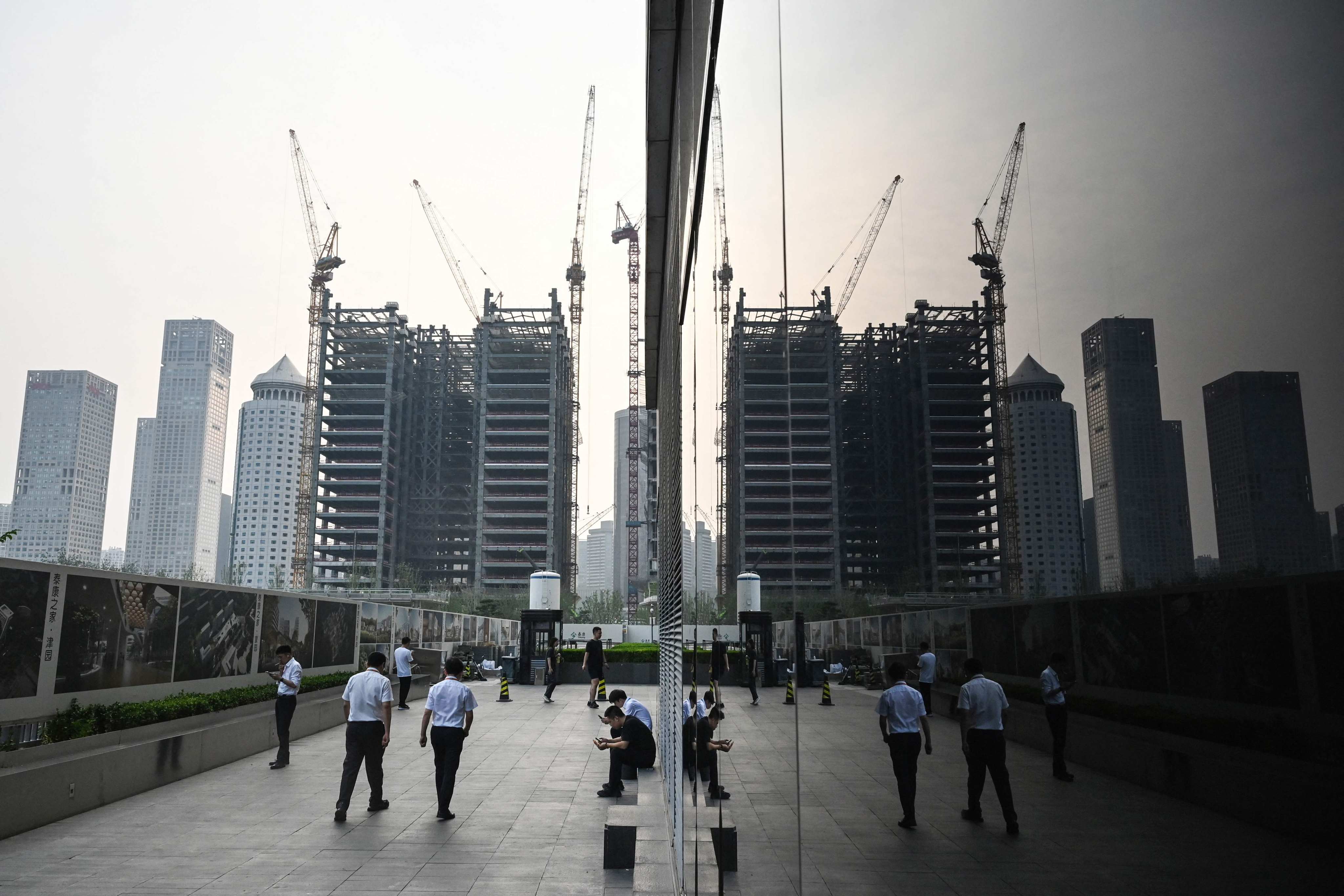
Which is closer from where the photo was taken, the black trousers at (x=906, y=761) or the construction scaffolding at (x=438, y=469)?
the black trousers at (x=906, y=761)

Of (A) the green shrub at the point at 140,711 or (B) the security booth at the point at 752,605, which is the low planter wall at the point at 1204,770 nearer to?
(B) the security booth at the point at 752,605

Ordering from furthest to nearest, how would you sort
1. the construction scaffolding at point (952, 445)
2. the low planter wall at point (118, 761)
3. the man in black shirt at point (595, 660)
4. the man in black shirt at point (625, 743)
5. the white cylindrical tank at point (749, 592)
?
the man in black shirt at point (595, 660), the man in black shirt at point (625, 743), the low planter wall at point (118, 761), the white cylindrical tank at point (749, 592), the construction scaffolding at point (952, 445)

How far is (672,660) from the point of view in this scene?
7.64 metres

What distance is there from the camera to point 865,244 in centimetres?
144

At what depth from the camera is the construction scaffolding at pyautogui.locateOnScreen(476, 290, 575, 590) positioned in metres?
123

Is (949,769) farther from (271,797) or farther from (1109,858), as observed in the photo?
(271,797)

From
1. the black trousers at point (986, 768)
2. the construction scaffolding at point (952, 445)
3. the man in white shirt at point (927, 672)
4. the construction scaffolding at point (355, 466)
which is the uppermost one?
the construction scaffolding at point (355, 466)

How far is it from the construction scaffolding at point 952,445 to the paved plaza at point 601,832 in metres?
0.24

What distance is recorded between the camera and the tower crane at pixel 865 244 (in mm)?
1233

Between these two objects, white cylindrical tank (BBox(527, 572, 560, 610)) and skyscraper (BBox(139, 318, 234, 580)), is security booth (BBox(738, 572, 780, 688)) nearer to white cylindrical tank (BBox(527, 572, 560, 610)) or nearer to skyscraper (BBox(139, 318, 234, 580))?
white cylindrical tank (BBox(527, 572, 560, 610))

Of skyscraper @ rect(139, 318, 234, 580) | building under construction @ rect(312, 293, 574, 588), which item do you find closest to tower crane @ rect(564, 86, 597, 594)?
building under construction @ rect(312, 293, 574, 588)

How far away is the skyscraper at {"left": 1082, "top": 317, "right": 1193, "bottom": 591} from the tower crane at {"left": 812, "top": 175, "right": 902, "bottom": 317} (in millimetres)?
434

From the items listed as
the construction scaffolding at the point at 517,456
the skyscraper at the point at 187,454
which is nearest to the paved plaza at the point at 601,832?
the construction scaffolding at the point at 517,456

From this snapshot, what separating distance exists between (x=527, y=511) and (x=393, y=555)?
60.1ft
